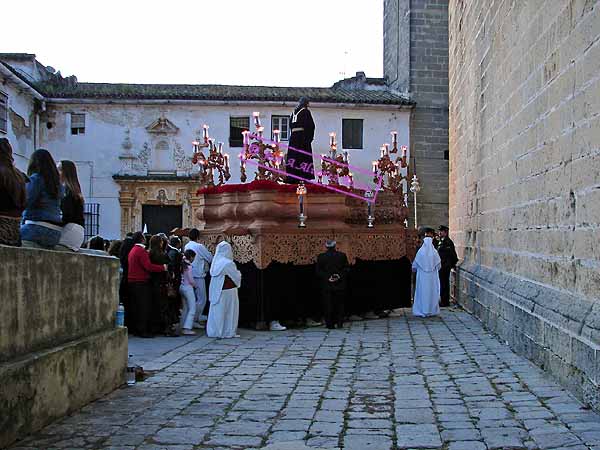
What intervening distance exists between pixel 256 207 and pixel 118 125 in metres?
19.6

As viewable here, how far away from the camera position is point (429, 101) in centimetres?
3138

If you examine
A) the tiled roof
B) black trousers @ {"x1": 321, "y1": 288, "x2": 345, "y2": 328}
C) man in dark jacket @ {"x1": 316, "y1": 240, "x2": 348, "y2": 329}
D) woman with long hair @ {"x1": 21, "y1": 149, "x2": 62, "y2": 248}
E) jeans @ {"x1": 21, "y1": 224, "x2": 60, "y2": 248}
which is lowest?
black trousers @ {"x1": 321, "y1": 288, "x2": 345, "y2": 328}

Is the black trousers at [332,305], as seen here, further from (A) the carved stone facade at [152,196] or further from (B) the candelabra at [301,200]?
(A) the carved stone facade at [152,196]

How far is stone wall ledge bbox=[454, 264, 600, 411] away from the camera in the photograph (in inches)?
240

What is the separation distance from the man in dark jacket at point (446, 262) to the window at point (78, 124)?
1845 centimetres

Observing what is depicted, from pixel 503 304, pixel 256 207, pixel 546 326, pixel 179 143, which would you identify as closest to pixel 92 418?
pixel 546 326

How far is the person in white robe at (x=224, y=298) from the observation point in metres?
11.4

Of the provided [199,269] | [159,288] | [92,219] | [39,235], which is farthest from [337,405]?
[92,219]

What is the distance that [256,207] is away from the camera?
12.6m

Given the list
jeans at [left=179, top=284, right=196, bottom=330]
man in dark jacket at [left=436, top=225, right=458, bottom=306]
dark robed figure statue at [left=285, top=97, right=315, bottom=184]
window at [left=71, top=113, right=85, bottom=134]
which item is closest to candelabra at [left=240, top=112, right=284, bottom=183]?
dark robed figure statue at [left=285, top=97, right=315, bottom=184]

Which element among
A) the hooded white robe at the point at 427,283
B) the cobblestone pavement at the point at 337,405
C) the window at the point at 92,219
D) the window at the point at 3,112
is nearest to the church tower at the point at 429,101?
the window at the point at 92,219

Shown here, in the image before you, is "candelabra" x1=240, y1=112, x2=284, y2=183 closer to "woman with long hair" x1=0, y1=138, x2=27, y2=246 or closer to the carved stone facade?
"woman with long hair" x1=0, y1=138, x2=27, y2=246

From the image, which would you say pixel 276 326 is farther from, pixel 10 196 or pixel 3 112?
pixel 3 112

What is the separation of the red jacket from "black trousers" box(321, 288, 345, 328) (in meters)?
2.68
